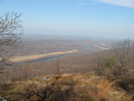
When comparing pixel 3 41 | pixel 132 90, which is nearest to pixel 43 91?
pixel 3 41

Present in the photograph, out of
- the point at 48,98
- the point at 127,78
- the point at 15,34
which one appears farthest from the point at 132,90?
the point at 15,34

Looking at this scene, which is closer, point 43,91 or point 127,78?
point 43,91

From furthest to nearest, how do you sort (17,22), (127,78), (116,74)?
(116,74), (127,78), (17,22)

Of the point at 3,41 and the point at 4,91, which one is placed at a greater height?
the point at 3,41

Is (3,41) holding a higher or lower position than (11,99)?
higher

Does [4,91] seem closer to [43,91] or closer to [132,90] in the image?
[43,91]

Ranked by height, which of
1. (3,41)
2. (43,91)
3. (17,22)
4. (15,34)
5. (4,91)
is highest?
(17,22)

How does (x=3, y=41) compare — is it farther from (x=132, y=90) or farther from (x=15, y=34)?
(x=132, y=90)

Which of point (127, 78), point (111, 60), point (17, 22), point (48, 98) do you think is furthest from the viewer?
point (111, 60)

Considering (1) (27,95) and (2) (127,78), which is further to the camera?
(2) (127,78)
